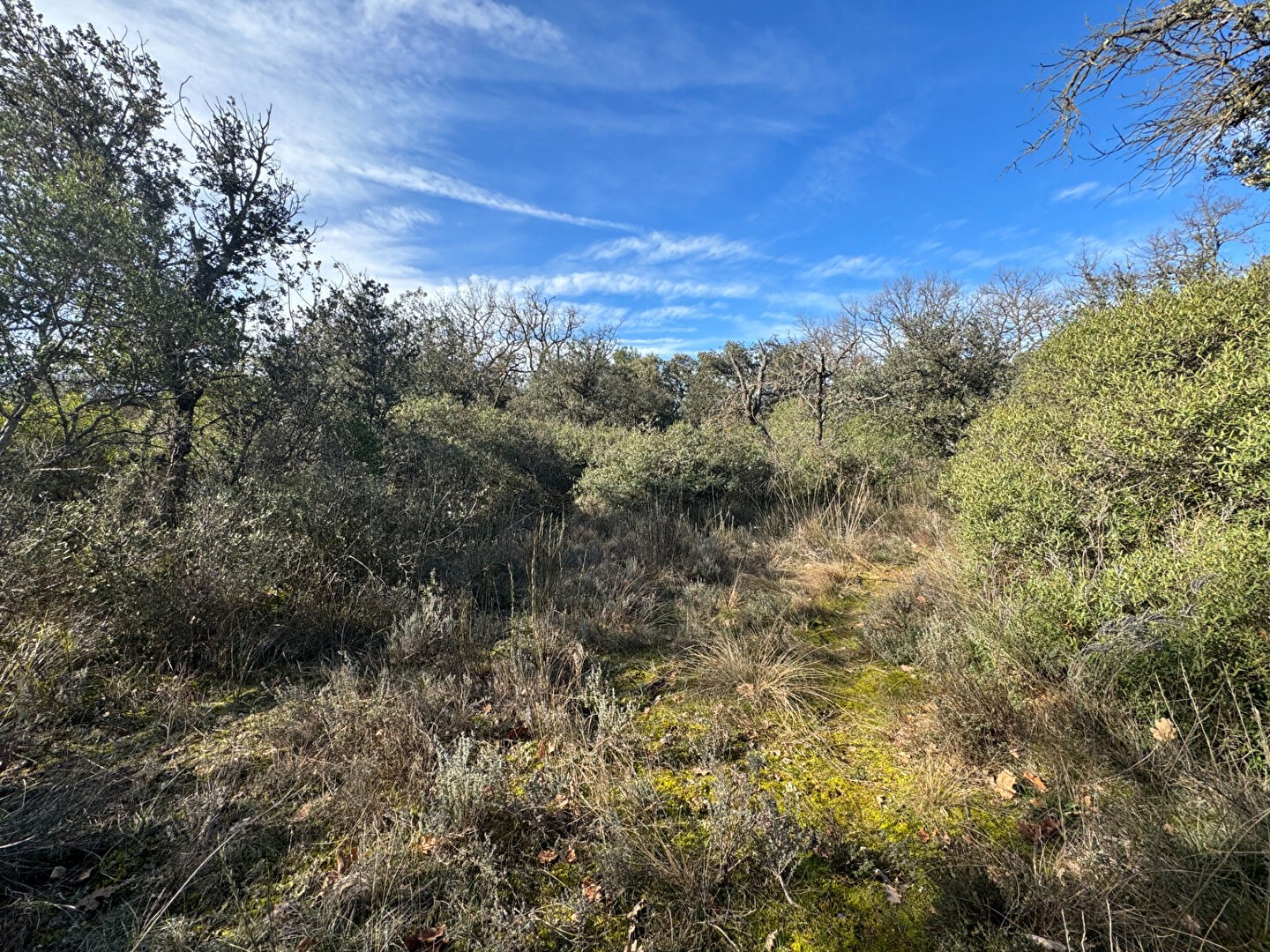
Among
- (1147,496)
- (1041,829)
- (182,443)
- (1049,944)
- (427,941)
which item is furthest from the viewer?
(182,443)

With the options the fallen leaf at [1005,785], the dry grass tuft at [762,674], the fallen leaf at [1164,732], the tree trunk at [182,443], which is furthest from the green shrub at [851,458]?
the tree trunk at [182,443]

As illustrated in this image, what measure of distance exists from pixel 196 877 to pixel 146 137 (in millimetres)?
8228

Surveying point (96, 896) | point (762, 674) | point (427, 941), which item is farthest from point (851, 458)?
point (96, 896)

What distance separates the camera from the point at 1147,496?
2977 millimetres

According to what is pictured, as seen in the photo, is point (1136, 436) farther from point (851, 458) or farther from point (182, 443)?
point (182, 443)

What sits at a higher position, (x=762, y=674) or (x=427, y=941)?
(x=762, y=674)

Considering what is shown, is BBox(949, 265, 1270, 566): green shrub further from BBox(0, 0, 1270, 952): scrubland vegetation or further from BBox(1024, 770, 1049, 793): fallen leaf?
BBox(1024, 770, 1049, 793): fallen leaf

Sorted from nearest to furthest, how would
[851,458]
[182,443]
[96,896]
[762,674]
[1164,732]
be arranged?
[96,896], [1164,732], [762,674], [182,443], [851,458]

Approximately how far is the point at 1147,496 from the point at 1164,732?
62.0 inches

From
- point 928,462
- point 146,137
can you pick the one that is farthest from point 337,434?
point 928,462

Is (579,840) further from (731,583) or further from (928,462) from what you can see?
(928,462)

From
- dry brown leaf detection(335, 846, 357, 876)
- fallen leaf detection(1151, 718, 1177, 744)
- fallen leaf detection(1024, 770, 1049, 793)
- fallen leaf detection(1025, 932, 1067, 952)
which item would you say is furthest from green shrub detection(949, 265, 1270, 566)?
dry brown leaf detection(335, 846, 357, 876)

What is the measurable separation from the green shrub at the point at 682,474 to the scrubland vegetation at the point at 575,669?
1790 millimetres

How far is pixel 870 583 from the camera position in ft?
15.9
